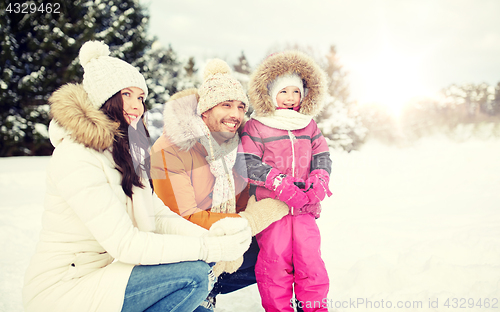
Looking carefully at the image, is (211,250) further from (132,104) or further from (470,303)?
(470,303)

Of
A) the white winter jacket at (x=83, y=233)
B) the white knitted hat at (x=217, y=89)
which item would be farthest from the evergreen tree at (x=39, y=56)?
the white winter jacket at (x=83, y=233)

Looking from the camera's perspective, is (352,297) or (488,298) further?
(352,297)

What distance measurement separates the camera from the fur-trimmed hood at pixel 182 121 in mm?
2084

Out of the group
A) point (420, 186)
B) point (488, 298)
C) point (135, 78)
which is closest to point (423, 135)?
point (420, 186)

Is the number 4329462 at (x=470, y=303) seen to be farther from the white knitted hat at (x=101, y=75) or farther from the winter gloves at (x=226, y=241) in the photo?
the white knitted hat at (x=101, y=75)

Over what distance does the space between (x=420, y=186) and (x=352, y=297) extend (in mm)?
4793

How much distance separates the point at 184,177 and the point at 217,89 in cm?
79

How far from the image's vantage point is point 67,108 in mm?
1360

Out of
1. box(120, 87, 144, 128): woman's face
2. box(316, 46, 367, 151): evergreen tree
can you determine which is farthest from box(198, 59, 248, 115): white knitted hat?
box(316, 46, 367, 151): evergreen tree

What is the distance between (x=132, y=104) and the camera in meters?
1.71

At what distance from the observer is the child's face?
2473 mm

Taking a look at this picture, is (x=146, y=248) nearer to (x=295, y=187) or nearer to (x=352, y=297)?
(x=295, y=187)

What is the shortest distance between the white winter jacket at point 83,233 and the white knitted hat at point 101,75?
11cm

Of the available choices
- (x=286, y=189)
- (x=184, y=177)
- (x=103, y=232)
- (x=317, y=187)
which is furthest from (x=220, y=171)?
(x=103, y=232)
